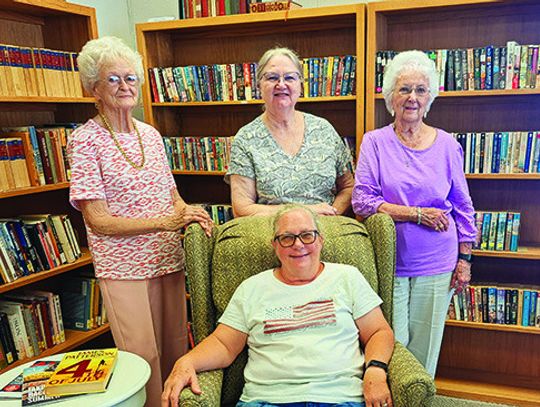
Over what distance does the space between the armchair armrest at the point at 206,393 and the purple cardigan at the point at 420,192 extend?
32.3 inches

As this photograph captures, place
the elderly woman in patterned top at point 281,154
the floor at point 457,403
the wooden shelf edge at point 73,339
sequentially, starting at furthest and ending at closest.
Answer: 1. the floor at point 457,403
2. the wooden shelf edge at point 73,339
3. the elderly woman in patterned top at point 281,154

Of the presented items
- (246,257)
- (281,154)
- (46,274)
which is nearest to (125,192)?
(246,257)

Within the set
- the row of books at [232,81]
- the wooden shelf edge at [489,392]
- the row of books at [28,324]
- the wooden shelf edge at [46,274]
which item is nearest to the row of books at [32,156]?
the wooden shelf edge at [46,274]

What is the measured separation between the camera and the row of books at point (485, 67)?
2.23m

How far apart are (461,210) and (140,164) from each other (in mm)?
1289

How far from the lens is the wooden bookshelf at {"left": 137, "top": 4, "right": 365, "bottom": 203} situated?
2.50m

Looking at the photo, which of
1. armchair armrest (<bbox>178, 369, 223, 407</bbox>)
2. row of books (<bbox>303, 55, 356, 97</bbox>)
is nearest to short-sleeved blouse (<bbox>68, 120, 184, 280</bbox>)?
armchair armrest (<bbox>178, 369, 223, 407</bbox>)

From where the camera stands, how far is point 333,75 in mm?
2551

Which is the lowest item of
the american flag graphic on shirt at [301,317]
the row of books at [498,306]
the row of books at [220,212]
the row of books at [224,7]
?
the row of books at [498,306]

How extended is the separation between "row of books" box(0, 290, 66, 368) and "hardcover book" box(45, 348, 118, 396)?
70cm

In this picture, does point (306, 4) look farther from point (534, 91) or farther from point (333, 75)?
point (534, 91)

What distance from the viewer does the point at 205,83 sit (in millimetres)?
2801

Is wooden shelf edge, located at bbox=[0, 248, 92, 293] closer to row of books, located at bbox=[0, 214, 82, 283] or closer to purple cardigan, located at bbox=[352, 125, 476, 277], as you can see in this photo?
row of books, located at bbox=[0, 214, 82, 283]

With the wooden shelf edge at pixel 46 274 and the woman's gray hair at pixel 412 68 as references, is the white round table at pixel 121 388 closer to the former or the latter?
the wooden shelf edge at pixel 46 274
